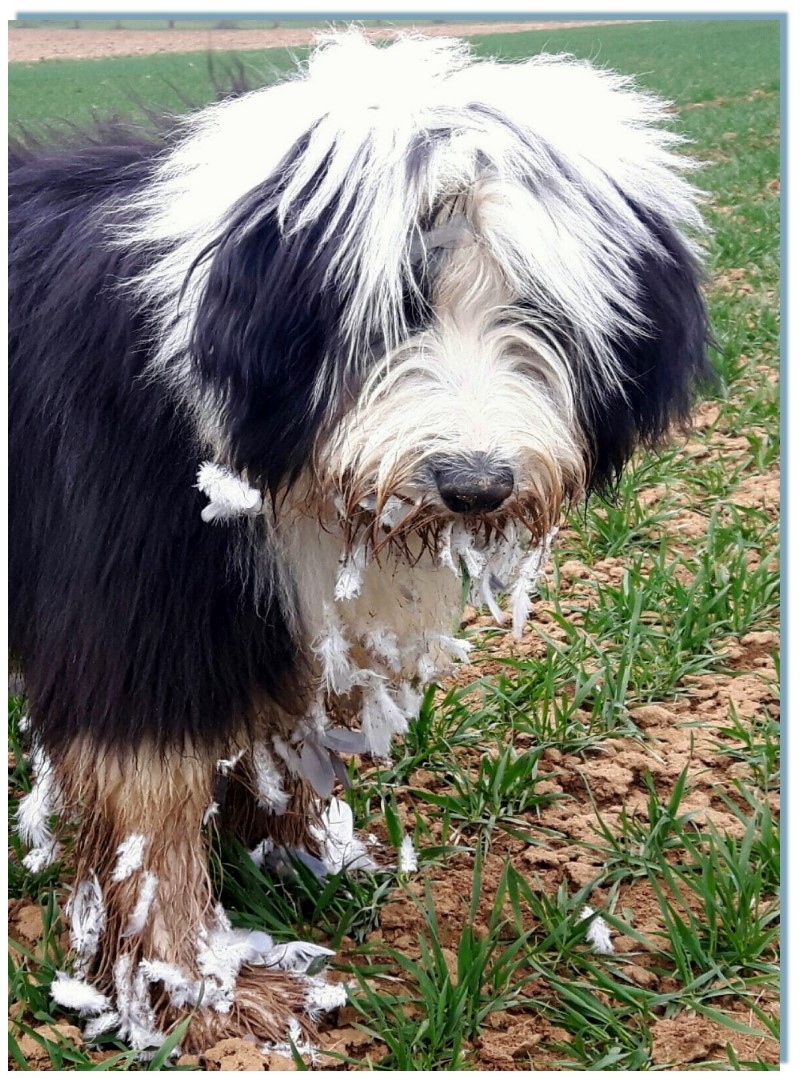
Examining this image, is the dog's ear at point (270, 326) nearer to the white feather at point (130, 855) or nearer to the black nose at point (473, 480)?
the black nose at point (473, 480)

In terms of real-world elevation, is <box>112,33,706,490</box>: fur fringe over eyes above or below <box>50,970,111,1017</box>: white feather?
above

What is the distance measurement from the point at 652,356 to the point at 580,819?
54.8 inches

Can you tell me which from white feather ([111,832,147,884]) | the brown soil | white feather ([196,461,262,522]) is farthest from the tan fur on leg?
the brown soil

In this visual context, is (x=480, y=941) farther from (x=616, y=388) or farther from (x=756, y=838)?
(x=616, y=388)

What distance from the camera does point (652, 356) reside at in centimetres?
173

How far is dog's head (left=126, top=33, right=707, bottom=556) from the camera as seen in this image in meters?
1.52

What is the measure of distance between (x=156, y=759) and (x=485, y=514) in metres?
0.79

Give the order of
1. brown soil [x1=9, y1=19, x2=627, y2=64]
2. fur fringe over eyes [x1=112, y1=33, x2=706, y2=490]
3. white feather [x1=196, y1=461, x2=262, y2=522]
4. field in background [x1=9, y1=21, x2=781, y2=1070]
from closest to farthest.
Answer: fur fringe over eyes [x1=112, y1=33, x2=706, y2=490] < white feather [x1=196, y1=461, x2=262, y2=522] < brown soil [x1=9, y1=19, x2=627, y2=64] < field in background [x1=9, y1=21, x2=781, y2=1070]

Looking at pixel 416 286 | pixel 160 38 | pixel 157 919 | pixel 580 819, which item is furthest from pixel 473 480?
pixel 580 819

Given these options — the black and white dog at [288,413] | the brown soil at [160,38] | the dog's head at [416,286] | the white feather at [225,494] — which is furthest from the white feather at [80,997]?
the brown soil at [160,38]

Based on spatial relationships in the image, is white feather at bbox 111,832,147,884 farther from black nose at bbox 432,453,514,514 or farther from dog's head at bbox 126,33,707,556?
black nose at bbox 432,453,514,514

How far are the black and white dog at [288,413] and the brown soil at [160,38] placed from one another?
0.23 feet

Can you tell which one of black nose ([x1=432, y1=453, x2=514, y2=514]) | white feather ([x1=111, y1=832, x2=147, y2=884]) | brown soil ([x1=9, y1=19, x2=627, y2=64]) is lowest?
white feather ([x1=111, y1=832, x2=147, y2=884])

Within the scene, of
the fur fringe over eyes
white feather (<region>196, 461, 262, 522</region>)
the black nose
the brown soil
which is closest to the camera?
the black nose
